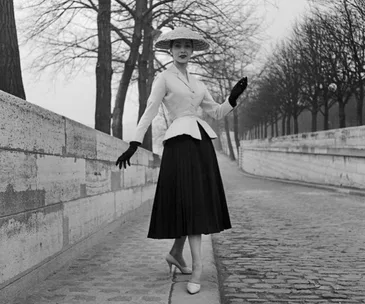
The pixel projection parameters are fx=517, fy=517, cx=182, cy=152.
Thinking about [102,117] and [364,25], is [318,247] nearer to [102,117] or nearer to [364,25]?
[102,117]

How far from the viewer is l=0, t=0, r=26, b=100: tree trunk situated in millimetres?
6039

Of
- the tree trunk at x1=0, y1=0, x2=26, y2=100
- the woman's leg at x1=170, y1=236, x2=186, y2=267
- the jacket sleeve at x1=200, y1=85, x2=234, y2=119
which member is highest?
the tree trunk at x1=0, y1=0, x2=26, y2=100

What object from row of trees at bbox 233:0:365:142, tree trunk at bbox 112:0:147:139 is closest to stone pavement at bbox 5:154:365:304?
tree trunk at bbox 112:0:147:139

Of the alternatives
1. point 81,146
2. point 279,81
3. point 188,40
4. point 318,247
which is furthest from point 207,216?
point 279,81

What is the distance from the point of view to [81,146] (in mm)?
5633

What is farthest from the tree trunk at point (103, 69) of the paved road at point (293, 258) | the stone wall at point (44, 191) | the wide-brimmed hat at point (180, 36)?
the wide-brimmed hat at point (180, 36)

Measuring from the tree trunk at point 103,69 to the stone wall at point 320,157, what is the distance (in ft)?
29.6

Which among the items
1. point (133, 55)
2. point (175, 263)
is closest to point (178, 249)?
point (175, 263)

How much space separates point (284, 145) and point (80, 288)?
92.2 feet

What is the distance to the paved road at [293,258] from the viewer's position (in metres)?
4.11

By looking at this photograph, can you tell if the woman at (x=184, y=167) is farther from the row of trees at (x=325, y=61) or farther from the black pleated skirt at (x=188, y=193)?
the row of trees at (x=325, y=61)

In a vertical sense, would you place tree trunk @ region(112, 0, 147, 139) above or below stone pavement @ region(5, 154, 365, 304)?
above

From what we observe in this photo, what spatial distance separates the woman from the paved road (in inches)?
22.2

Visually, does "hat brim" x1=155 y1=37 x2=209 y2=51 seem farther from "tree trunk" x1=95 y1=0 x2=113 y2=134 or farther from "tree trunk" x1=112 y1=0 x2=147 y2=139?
"tree trunk" x1=112 y1=0 x2=147 y2=139
